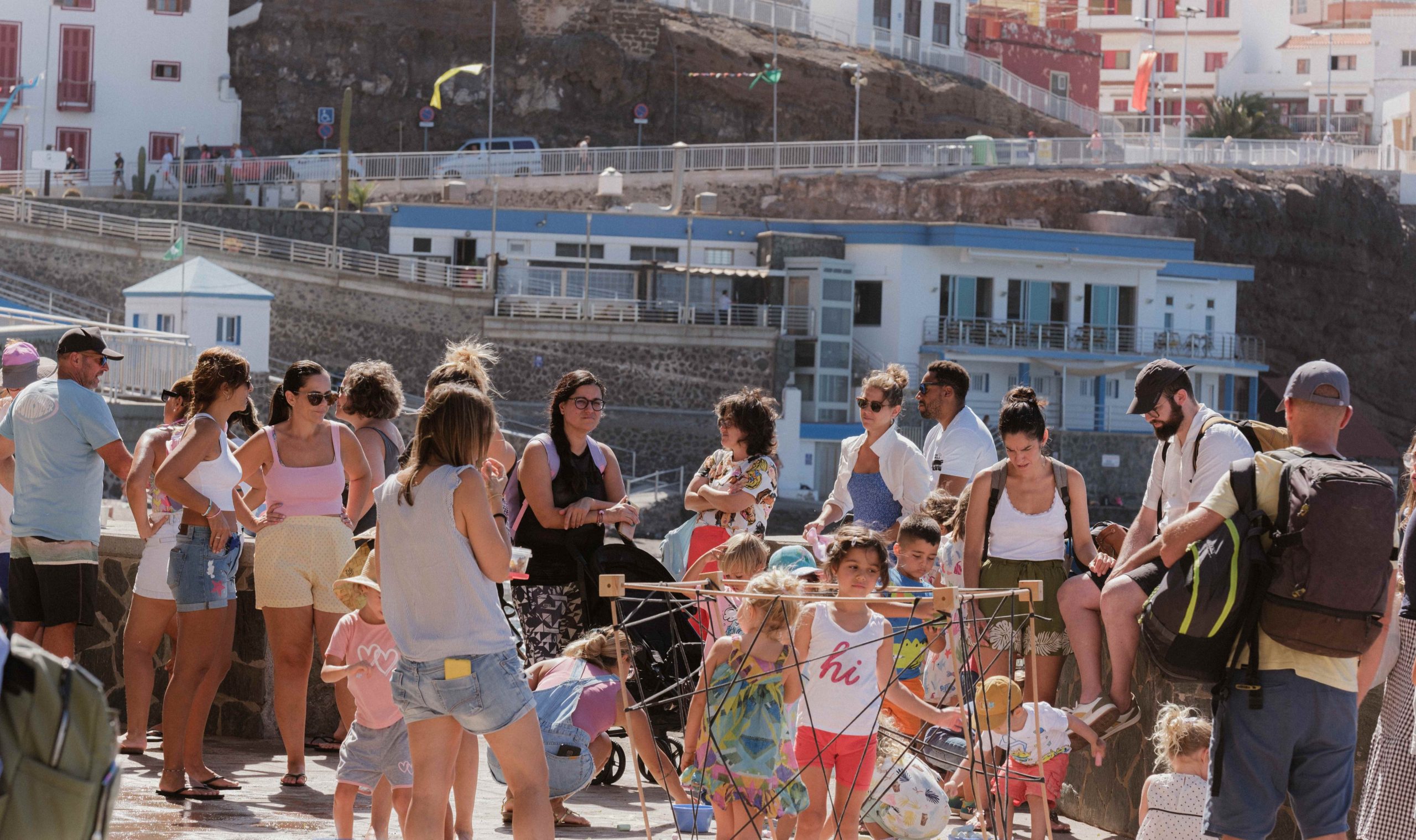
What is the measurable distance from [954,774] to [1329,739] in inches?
71.4

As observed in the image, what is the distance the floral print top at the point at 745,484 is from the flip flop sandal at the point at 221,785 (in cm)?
211

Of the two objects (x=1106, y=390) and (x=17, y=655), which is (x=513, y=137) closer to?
(x=1106, y=390)

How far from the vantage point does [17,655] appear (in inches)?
93.3

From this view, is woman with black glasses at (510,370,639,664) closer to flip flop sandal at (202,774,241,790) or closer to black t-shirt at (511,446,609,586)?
black t-shirt at (511,446,609,586)

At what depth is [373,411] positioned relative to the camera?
602 cm

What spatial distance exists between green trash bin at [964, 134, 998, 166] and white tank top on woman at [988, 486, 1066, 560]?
41981 millimetres

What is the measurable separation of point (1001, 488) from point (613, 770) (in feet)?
6.53

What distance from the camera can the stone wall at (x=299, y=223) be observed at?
38125 millimetres

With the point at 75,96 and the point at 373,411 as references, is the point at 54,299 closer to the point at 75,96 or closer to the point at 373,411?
the point at 75,96

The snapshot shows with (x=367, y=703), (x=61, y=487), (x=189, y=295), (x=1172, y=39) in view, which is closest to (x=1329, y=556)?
(x=367, y=703)

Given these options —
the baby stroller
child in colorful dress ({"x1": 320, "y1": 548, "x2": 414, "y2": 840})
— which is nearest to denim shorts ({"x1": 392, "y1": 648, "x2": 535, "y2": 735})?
child in colorful dress ({"x1": 320, "y1": 548, "x2": 414, "y2": 840})

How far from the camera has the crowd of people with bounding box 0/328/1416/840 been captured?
4.21 meters

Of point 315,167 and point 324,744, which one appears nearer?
point 324,744

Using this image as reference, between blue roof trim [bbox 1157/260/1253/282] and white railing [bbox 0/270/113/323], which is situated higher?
blue roof trim [bbox 1157/260/1253/282]
